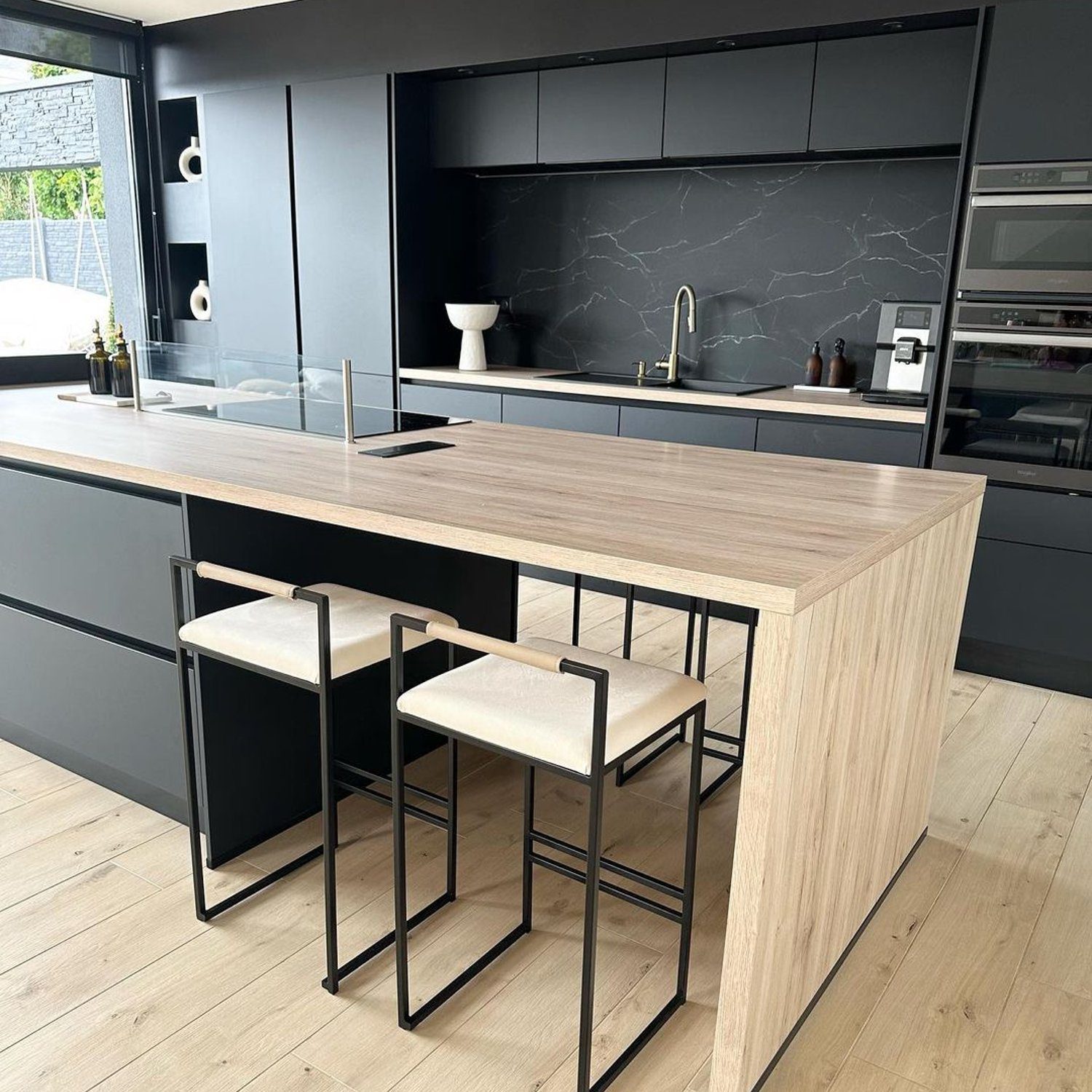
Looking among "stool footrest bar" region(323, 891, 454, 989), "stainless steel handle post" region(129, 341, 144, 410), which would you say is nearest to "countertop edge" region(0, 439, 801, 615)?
"stainless steel handle post" region(129, 341, 144, 410)

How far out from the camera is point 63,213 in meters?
4.96

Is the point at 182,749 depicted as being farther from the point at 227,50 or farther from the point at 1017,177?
the point at 227,50

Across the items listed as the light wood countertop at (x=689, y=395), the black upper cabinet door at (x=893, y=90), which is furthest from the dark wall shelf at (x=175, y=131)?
the black upper cabinet door at (x=893, y=90)

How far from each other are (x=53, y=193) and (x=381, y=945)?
4437 millimetres

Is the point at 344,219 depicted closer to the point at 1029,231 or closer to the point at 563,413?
the point at 563,413

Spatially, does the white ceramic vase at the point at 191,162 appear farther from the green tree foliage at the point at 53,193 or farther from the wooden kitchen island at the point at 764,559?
the wooden kitchen island at the point at 764,559

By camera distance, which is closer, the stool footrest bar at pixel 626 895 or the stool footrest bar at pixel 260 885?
the stool footrest bar at pixel 626 895

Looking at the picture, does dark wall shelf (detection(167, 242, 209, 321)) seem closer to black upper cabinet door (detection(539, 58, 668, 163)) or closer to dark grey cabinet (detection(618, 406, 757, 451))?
black upper cabinet door (detection(539, 58, 668, 163))

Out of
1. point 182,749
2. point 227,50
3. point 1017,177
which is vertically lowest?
point 182,749

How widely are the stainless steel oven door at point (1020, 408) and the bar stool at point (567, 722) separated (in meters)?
2.17

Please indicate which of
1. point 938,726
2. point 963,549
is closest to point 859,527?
point 963,549

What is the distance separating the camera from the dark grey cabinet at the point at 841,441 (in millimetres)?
3547

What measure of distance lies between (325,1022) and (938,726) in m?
1.52

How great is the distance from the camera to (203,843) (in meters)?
2.33
